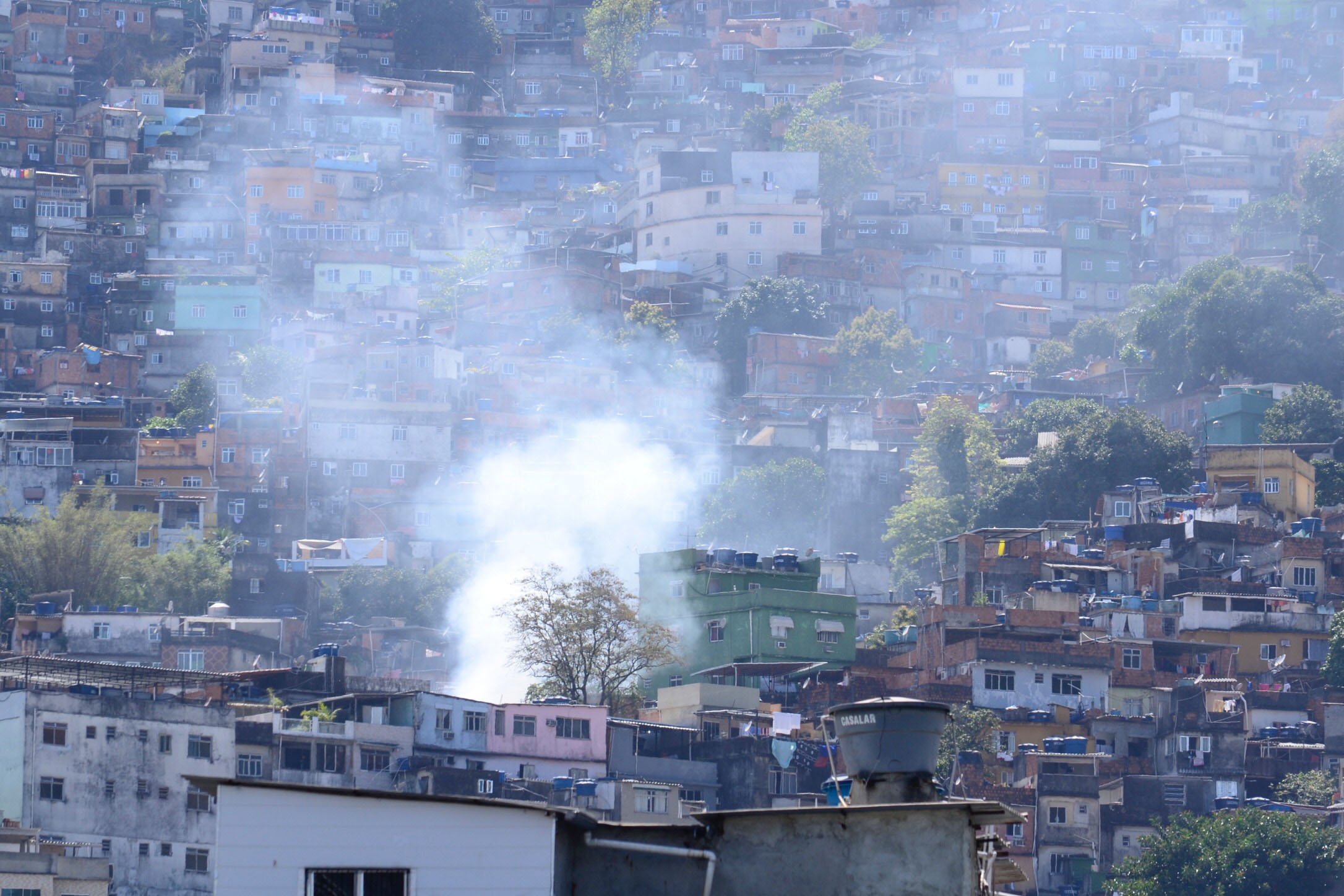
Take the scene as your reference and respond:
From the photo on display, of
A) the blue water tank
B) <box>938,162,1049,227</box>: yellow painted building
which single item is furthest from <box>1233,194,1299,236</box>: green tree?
the blue water tank

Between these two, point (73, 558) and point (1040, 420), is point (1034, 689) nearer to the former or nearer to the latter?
point (1040, 420)

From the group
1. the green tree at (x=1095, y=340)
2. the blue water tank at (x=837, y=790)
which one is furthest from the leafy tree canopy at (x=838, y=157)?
the blue water tank at (x=837, y=790)

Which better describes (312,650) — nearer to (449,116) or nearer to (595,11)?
(449,116)

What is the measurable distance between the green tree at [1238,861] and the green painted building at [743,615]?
11.1 metres

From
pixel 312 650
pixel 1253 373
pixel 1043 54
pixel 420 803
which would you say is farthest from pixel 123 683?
pixel 1043 54

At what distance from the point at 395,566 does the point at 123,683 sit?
25.3 metres

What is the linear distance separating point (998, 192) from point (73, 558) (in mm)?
49688

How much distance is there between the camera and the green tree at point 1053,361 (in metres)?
92.9

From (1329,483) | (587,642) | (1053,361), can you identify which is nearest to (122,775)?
(587,642)

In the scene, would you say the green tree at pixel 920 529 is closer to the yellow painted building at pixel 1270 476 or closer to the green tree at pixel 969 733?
the yellow painted building at pixel 1270 476

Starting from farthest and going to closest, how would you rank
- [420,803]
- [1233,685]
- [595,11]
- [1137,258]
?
[595,11], [1137,258], [1233,685], [420,803]

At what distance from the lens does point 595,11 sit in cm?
11912

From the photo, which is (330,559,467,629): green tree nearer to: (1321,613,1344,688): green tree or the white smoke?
the white smoke

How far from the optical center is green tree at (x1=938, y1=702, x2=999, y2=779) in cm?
5106
